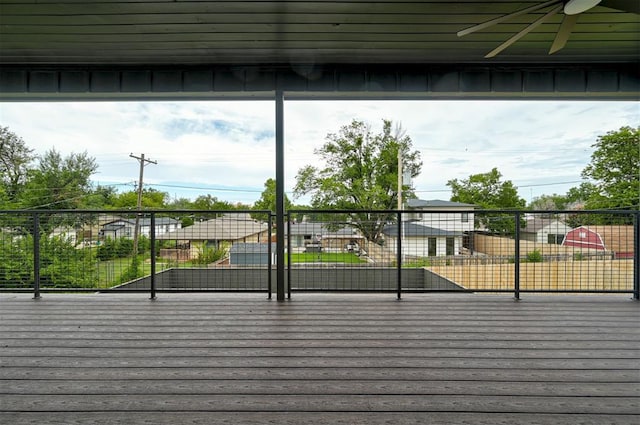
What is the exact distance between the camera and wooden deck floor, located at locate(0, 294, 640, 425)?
4.26 ft

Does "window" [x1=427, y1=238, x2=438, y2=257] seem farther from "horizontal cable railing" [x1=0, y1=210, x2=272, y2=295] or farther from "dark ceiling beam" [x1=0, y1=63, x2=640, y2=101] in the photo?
"horizontal cable railing" [x1=0, y1=210, x2=272, y2=295]

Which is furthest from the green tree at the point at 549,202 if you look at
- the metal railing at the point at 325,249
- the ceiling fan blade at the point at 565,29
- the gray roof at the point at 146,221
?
the gray roof at the point at 146,221

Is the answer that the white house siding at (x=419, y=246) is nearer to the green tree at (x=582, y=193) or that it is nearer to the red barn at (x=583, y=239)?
the red barn at (x=583, y=239)

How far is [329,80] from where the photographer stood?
9.84 feet

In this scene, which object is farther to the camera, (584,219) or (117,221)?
(117,221)

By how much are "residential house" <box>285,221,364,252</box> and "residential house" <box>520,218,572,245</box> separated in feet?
5.96

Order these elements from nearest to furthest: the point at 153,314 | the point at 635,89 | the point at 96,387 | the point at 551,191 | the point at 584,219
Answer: the point at 96,387
the point at 153,314
the point at 635,89
the point at 584,219
the point at 551,191

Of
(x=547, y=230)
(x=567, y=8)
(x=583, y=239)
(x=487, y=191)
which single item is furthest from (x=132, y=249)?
(x=487, y=191)

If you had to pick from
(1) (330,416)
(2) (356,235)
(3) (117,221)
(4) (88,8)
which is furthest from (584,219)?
(3) (117,221)

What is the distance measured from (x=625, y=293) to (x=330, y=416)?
3473 millimetres

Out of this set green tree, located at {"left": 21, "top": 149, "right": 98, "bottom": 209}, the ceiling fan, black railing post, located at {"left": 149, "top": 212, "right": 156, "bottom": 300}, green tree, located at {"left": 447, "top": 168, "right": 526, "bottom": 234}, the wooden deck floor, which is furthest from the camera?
green tree, located at {"left": 21, "top": 149, "right": 98, "bottom": 209}

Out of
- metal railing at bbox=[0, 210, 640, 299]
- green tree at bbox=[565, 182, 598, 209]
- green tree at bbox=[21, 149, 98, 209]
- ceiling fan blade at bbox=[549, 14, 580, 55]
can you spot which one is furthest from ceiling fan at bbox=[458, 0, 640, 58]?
green tree at bbox=[21, 149, 98, 209]

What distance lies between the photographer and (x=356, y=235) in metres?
3.67

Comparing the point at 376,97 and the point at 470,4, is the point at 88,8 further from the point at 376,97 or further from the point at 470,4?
the point at 470,4
